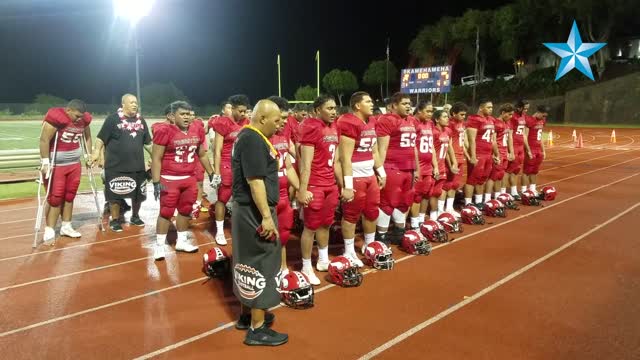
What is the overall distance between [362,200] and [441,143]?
292cm

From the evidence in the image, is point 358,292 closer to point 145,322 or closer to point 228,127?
point 145,322

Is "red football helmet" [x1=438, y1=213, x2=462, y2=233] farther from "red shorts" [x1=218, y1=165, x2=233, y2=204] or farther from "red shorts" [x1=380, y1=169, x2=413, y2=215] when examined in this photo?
"red shorts" [x1=218, y1=165, x2=233, y2=204]

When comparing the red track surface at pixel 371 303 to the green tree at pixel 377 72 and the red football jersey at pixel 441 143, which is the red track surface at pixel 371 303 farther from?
the green tree at pixel 377 72

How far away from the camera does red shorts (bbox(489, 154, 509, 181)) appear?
941cm

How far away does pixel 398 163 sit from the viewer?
665 cm

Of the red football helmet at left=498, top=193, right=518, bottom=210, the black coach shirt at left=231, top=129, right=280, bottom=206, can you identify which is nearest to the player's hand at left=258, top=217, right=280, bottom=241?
the black coach shirt at left=231, top=129, right=280, bottom=206

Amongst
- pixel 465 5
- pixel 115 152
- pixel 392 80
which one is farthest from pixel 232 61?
pixel 115 152

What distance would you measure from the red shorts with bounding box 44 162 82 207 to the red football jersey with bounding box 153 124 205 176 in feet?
6.67

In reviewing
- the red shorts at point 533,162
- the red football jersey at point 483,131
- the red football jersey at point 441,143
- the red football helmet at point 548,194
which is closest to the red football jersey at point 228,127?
the red football jersey at point 441,143

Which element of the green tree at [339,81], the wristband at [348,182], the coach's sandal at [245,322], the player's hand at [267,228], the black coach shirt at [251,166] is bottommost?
the coach's sandal at [245,322]

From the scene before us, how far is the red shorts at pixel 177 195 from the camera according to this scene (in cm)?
618

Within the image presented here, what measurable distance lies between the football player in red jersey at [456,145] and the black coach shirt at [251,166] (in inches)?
209

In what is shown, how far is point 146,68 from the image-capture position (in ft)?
196

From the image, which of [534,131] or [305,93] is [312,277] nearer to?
[534,131]
